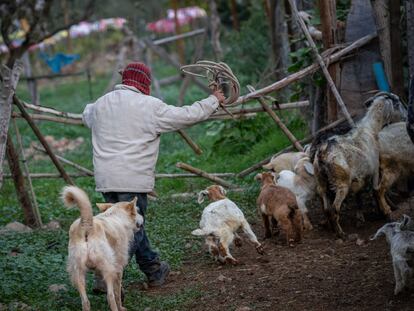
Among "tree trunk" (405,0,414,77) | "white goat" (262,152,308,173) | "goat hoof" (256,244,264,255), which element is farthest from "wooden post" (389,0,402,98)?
"goat hoof" (256,244,264,255)

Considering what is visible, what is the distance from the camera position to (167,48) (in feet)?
106

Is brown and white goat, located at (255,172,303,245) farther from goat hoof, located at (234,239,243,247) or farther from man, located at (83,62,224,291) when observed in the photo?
man, located at (83,62,224,291)

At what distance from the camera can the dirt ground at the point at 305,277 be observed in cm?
637

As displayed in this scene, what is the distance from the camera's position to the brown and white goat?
8.34 meters

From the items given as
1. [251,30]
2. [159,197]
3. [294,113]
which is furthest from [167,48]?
[159,197]

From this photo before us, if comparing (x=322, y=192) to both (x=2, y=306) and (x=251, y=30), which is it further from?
(x=251, y=30)

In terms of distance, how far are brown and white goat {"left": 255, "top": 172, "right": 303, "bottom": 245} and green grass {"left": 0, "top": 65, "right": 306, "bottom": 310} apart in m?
1.01

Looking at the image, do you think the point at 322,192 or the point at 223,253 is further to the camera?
the point at 322,192

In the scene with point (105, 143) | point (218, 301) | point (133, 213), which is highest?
point (105, 143)

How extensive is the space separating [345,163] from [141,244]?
245cm

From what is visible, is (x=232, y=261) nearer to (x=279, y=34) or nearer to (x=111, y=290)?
(x=111, y=290)

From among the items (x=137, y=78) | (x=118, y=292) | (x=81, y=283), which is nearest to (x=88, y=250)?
(x=81, y=283)

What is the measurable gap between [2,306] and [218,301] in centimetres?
179

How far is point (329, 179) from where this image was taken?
8.59 metres
